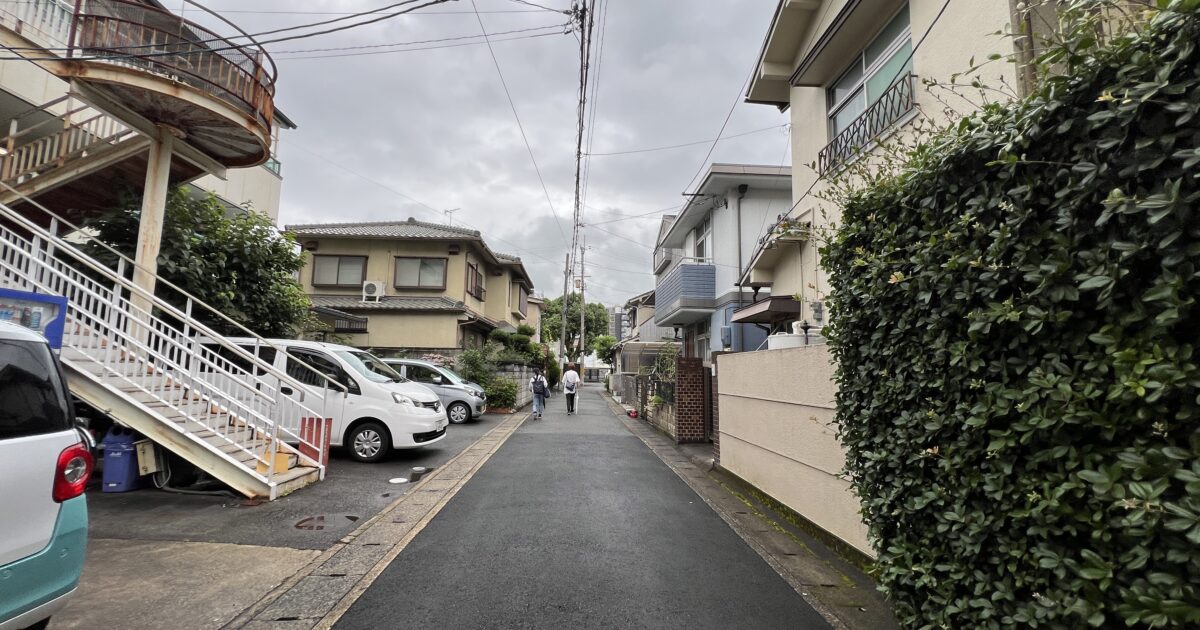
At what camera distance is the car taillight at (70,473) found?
8.34 ft

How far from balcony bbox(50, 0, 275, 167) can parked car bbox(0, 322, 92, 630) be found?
594 centimetres

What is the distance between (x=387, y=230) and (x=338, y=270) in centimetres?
242

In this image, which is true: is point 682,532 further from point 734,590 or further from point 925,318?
point 925,318

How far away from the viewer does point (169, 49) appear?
7.40 meters

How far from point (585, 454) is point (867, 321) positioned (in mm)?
6731

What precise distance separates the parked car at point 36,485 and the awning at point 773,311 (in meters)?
8.34

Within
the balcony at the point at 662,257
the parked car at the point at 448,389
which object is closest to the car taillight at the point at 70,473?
the parked car at the point at 448,389

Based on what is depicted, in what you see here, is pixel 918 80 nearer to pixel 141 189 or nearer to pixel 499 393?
pixel 141 189

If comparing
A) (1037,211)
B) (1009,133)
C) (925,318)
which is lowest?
(925,318)

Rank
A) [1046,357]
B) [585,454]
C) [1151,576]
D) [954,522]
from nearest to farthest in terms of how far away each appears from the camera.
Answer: [1151,576], [1046,357], [954,522], [585,454]

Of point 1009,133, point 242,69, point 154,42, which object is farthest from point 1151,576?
point 154,42

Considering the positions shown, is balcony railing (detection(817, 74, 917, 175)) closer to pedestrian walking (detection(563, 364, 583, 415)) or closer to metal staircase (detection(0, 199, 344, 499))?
metal staircase (detection(0, 199, 344, 499))

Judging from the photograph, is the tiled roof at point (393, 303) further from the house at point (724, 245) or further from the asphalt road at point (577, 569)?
the asphalt road at point (577, 569)

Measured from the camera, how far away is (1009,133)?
2.15 meters
